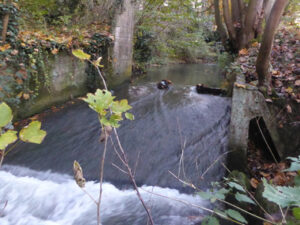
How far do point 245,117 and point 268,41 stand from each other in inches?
49.6

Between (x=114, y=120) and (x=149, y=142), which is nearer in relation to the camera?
(x=114, y=120)

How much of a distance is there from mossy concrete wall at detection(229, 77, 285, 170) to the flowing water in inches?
21.4

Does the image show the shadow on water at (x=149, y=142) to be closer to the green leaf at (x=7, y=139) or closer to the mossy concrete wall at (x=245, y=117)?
the mossy concrete wall at (x=245, y=117)

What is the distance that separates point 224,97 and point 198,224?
5.27 m

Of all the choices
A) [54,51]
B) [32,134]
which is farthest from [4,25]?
[32,134]

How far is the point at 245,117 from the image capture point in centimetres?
346

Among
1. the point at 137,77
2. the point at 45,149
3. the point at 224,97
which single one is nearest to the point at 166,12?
the point at 137,77

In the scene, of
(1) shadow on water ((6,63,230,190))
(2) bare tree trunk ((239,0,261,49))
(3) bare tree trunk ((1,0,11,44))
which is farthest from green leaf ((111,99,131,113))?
(2) bare tree trunk ((239,0,261,49))

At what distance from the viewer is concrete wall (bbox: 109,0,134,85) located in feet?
26.4

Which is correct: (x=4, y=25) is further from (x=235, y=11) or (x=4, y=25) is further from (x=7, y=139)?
(x=235, y=11)

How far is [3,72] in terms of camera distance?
4219mm

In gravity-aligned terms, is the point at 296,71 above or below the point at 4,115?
below

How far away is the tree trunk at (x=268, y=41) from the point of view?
3.09 meters

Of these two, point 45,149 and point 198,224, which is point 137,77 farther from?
point 198,224
